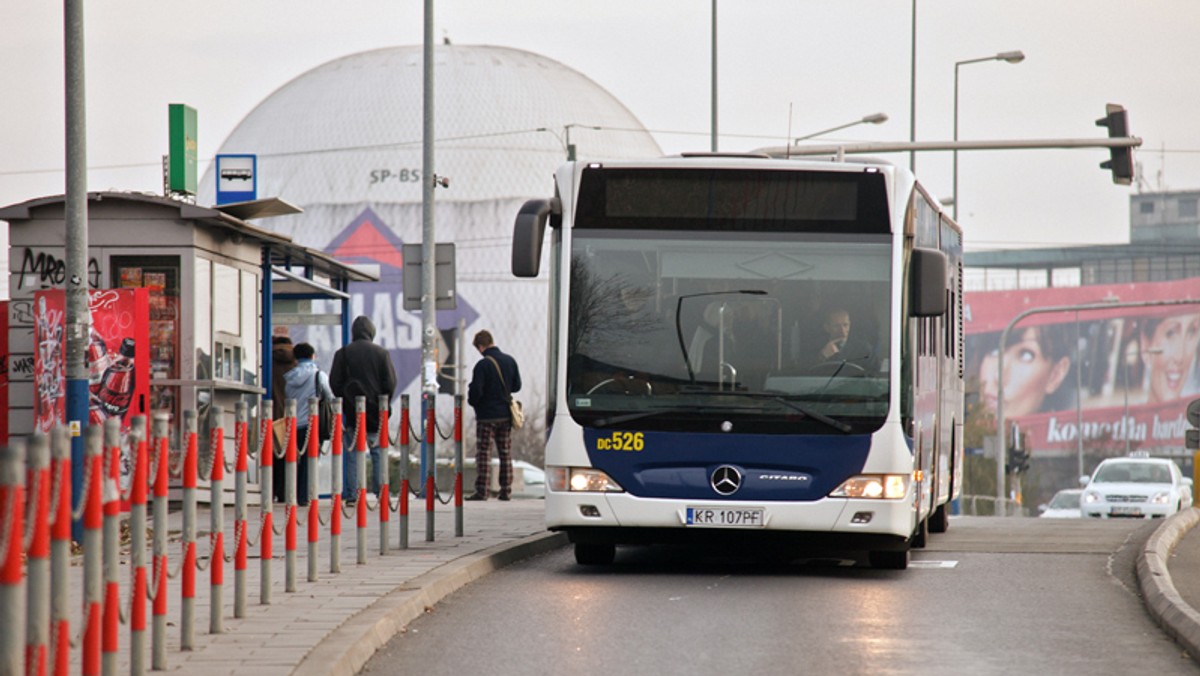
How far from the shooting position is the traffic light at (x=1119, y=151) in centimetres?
2769

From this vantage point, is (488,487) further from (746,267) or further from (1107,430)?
(1107,430)

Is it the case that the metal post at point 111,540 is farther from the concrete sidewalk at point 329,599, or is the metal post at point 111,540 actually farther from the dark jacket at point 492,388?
the dark jacket at point 492,388

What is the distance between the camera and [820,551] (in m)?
15.9

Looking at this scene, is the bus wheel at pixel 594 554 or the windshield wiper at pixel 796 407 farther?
the bus wheel at pixel 594 554

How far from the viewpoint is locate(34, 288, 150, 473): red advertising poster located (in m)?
15.9

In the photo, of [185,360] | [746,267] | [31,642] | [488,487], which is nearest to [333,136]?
[488,487]

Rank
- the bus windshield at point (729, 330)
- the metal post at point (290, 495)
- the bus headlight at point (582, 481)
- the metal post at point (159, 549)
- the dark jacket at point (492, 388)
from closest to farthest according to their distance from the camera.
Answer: the metal post at point (159, 549) < the metal post at point (290, 495) < the bus windshield at point (729, 330) < the bus headlight at point (582, 481) < the dark jacket at point (492, 388)

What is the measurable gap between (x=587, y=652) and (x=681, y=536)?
3870mm

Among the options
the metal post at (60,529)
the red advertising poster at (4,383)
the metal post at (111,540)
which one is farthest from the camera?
the red advertising poster at (4,383)

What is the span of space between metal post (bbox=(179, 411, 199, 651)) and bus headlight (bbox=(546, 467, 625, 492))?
4.78 meters

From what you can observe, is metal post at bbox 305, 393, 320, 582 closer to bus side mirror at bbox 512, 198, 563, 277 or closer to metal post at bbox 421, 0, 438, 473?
bus side mirror at bbox 512, 198, 563, 277

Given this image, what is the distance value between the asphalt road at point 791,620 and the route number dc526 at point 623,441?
2.84 ft

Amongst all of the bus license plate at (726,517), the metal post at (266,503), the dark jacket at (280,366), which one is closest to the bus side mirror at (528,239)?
the bus license plate at (726,517)

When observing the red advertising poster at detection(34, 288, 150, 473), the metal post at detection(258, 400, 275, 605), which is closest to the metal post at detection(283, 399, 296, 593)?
the metal post at detection(258, 400, 275, 605)
